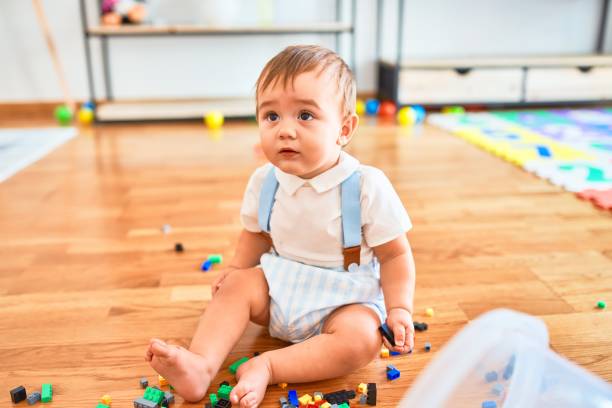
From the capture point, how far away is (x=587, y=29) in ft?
9.78

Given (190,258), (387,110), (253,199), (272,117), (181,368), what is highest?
(272,117)

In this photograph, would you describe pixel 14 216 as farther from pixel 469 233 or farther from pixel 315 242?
pixel 469 233

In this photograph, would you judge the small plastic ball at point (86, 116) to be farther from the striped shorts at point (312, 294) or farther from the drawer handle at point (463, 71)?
the striped shorts at point (312, 294)

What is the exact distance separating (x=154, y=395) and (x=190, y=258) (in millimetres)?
464

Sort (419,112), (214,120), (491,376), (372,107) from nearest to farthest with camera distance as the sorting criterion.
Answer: (491,376) → (214,120) → (419,112) → (372,107)

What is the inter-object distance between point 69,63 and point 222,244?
6.07ft

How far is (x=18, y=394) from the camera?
0.75m

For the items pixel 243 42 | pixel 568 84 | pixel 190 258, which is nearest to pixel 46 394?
pixel 190 258

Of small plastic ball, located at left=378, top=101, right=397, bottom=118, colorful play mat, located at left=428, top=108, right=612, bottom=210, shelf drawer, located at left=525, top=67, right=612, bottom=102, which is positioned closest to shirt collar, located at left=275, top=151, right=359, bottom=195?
colorful play mat, located at left=428, top=108, right=612, bottom=210

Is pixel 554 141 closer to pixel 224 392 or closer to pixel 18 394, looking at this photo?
pixel 224 392

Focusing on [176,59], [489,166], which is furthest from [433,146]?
[176,59]

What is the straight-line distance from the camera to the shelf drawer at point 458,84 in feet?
8.78

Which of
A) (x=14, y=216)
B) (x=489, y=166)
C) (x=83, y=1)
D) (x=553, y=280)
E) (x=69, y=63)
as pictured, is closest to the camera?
(x=553, y=280)

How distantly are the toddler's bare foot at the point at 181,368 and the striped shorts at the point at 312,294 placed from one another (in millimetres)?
133
